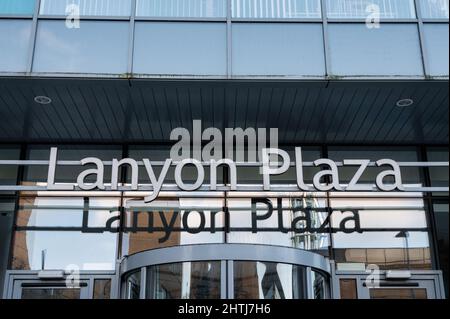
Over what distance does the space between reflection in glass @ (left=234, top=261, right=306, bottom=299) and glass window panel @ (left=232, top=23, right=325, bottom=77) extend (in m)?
2.76

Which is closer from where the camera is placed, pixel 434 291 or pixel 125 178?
pixel 434 291

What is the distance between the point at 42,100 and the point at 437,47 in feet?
19.3

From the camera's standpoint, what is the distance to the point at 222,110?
1012 cm

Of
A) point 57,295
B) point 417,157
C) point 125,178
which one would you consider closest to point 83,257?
point 57,295

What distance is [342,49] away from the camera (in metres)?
9.36

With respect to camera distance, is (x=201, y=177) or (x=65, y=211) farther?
(x=65, y=211)

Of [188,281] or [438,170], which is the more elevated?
[438,170]

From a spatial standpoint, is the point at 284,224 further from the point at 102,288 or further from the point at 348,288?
the point at 102,288

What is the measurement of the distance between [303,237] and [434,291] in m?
2.29

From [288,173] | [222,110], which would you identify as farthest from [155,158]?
[288,173]

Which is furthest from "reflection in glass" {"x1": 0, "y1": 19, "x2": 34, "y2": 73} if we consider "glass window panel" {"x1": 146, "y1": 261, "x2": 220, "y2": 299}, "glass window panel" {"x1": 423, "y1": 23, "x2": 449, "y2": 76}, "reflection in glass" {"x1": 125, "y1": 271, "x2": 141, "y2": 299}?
"glass window panel" {"x1": 423, "y1": 23, "x2": 449, "y2": 76}

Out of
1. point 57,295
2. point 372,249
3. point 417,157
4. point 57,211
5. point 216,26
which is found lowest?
point 57,295

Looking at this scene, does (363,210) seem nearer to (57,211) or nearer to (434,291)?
(434,291)

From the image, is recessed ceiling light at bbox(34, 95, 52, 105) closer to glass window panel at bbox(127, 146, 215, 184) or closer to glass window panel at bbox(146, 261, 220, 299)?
glass window panel at bbox(127, 146, 215, 184)
